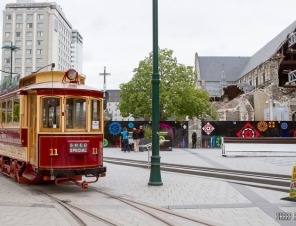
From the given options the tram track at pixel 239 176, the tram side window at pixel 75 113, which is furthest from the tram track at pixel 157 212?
the tram track at pixel 239 176

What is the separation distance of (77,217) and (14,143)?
15.7 ft

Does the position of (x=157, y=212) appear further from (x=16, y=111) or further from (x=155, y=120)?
(x=16, y=111)

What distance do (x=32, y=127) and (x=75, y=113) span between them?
49.4 inches

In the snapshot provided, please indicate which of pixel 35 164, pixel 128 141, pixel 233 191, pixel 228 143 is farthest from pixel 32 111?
pixel 128 141

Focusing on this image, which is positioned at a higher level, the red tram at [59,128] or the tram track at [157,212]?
the red tram at [59,128]

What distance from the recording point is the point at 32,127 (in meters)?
9.99

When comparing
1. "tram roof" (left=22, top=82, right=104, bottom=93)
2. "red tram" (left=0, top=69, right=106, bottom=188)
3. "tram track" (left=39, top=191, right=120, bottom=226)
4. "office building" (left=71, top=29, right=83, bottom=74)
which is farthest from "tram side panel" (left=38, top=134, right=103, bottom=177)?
"office building" (left=71, top=29, right=83, bottom=74)

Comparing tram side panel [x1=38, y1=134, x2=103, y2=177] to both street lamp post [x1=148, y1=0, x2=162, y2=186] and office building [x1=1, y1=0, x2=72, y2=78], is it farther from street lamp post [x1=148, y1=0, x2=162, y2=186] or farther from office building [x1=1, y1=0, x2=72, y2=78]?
office building [x1=1, y1=0, x2=72, y2=78]

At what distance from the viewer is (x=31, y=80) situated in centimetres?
1127

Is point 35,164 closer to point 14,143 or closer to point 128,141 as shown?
point 14,143

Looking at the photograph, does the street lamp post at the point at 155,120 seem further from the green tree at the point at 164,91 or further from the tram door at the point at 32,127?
the green tree at the point at 164,91

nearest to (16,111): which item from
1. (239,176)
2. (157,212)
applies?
(157,212)

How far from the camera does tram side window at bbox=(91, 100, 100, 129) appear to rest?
10.1 m

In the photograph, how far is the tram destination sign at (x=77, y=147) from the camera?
9539mm
